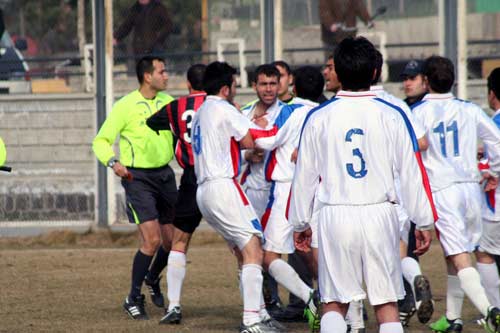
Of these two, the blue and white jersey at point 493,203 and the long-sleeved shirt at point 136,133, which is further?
the long-sleeved shirt at point 136,133

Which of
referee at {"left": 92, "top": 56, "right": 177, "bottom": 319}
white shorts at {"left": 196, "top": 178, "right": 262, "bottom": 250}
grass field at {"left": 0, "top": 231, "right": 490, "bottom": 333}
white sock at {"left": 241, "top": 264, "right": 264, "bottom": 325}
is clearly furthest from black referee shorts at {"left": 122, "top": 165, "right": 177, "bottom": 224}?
white sock at {"left": 241, "top": 264, "right": 264, "bottom": 325}

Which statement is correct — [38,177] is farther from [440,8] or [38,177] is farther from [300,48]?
[440,8]

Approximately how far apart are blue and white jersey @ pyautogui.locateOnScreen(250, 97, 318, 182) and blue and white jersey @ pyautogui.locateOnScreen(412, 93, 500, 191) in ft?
3.32

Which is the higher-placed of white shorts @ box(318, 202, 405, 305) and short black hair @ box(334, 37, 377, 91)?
short black hair @ box(334, 37, 377, 91)

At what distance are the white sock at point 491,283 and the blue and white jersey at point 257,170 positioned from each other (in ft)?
6.17

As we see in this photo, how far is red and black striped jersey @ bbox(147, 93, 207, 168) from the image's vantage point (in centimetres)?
920

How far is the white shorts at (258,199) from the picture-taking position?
9.38 m

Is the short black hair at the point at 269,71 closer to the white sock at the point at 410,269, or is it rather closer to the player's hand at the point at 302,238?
the white sock at the point at 410,269

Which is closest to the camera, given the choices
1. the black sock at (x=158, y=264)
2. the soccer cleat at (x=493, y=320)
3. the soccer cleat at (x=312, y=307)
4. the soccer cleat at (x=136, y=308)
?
the soccer cleat at (x=493, y=320)

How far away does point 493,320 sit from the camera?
8023 millimetres

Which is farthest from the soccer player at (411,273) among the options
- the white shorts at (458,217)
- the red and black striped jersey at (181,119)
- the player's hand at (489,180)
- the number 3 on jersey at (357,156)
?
the number 3 on jersey at (357,156)

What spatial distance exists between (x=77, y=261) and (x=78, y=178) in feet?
8.05

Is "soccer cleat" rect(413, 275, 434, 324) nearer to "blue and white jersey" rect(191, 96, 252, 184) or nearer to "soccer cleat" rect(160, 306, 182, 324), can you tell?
"blue and white jersey" rect(191, 96, 252, 184)

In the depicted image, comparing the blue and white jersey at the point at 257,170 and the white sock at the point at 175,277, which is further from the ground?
the blue and white jersey at the point at 257,170
